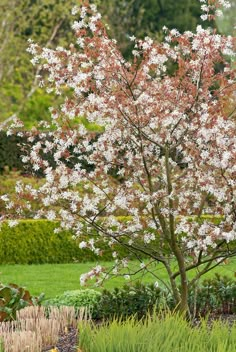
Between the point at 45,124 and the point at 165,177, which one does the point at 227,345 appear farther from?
the point at 45,124

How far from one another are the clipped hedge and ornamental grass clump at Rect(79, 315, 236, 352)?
8.00m

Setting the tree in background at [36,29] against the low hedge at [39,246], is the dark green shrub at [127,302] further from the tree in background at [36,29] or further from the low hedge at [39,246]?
the tree in background at [36,29]

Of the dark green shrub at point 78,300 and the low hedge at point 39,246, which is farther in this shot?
the low hedge at point 39,246

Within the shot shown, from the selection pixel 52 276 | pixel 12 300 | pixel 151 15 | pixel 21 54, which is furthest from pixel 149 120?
pixel 151 15

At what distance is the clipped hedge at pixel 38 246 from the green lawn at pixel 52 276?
13.7 inches

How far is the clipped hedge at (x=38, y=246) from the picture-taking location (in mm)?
12523

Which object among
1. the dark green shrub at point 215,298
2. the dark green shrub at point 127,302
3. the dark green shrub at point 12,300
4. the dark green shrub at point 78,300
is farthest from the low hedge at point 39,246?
the dark green shrub at point 12,300

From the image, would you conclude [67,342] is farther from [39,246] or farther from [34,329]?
[39,246]

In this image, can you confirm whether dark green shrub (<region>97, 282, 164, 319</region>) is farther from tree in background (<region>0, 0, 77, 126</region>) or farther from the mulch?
tree in background (<region>0, 0, 77, 126</region>)

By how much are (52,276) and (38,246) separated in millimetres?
1797

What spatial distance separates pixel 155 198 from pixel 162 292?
1.61 meters

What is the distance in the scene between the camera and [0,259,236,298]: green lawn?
9805 millimetres

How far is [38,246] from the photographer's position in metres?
12.6

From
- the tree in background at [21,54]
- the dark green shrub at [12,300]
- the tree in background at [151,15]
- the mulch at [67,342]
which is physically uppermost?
the tree in background at [151,15]
